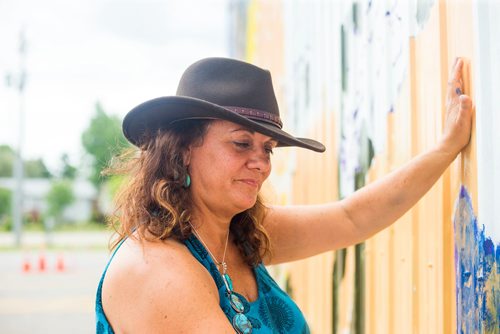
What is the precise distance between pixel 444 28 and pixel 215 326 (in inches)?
45.0

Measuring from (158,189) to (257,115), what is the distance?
0.39 metres

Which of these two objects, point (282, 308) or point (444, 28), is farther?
point (282, 308)

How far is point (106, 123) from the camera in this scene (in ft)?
207

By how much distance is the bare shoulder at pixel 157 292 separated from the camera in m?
1.52

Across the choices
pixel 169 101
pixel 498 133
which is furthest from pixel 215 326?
pixel 498 133

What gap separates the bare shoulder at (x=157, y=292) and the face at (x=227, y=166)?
0.29 metres

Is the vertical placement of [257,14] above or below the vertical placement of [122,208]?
above

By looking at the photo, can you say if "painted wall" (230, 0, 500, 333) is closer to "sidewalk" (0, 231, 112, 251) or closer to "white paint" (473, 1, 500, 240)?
Result: "white paint" (473, 1, 500, 240)

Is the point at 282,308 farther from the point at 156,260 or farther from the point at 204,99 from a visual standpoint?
Answer: the point at 204,99

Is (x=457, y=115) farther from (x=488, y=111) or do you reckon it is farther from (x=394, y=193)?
(x=394, y=193)

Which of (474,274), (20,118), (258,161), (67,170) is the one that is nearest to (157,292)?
(258,161)

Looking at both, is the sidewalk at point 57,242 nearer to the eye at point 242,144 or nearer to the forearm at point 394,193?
the forearm at point 394,193

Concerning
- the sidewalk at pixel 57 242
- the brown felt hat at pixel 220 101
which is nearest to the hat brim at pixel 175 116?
the brown felt hat at pixel 220 101

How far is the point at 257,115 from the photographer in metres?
1.86
